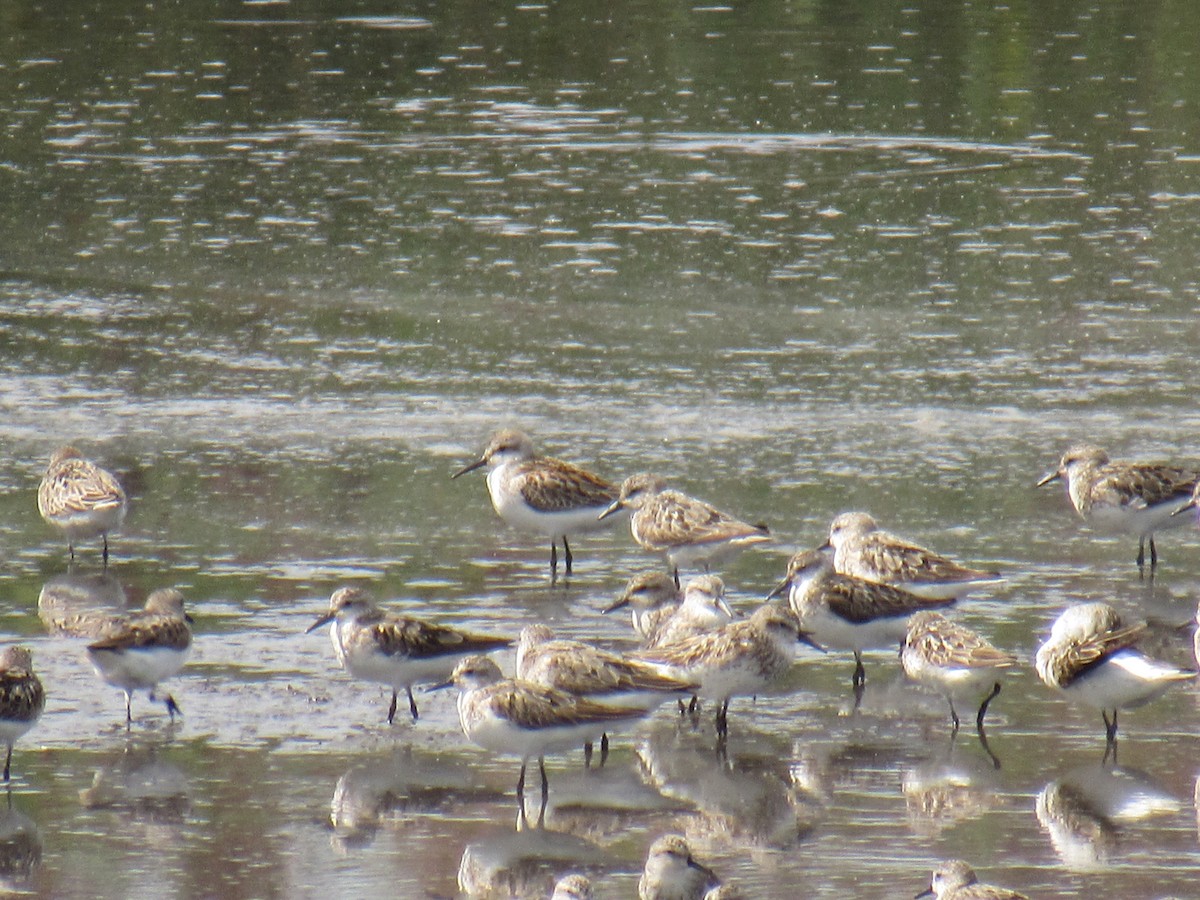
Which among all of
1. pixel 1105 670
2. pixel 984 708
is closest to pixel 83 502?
pixel 984 708

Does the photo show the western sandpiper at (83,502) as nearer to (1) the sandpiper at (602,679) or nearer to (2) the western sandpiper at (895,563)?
(1) the sandpiper at (602,679)

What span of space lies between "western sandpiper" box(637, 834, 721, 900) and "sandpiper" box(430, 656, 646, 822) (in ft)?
4.31

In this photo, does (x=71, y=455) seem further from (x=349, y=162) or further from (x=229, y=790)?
(x=349, y=162)

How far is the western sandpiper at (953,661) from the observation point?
31.4 feet

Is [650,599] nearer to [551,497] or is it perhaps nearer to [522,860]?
[551,497]

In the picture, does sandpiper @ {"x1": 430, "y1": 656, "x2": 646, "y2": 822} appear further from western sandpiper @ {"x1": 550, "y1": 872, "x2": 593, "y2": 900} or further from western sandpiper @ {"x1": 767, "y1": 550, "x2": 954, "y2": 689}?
western sandpiper @ {"x1": 767, "y1": 550, "x2": 954, "y2": 689}

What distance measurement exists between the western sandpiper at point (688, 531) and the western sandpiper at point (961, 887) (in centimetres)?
473

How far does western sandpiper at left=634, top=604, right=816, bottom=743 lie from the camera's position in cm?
952

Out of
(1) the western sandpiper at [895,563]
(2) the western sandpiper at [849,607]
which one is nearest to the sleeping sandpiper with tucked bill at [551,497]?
(1) the western sandpiper at [895,563]

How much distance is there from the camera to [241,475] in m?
13.8

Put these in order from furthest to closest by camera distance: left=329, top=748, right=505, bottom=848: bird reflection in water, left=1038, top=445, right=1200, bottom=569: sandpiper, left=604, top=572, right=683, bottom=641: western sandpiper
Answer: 1. left=1038, top=445, right=1200, bottom=569: sandpiper
2. left=604, top=572, right=683, bottom=641: western sandpiper
3. left=329, top=748, right=505, bottom=848: bird reflection in water

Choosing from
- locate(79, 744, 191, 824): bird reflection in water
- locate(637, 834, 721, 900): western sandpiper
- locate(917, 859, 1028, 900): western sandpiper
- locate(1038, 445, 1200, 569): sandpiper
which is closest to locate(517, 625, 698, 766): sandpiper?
locate(79, 744, 191, 824): bird reflection in water

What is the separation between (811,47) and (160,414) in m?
18.6

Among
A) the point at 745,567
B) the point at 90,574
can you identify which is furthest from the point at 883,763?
the point at 90,574
